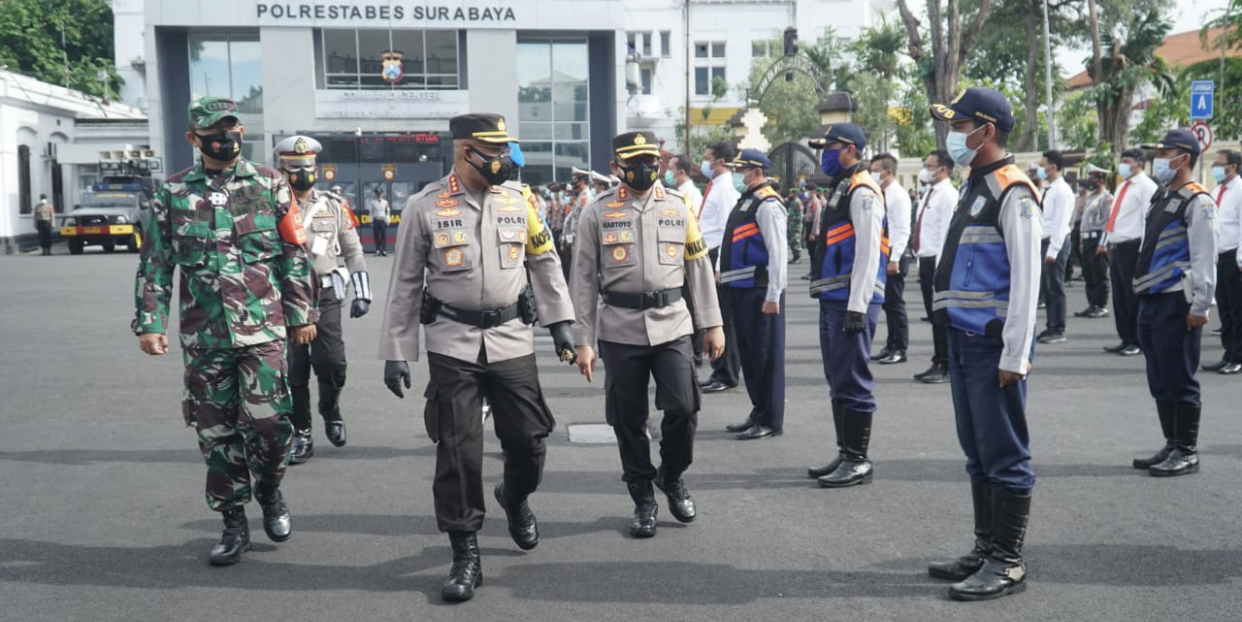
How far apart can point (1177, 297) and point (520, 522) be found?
4.50 m

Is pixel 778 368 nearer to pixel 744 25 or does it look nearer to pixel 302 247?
pixel 302 247

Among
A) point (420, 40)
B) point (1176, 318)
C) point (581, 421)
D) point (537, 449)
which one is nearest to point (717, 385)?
point (581, 421)

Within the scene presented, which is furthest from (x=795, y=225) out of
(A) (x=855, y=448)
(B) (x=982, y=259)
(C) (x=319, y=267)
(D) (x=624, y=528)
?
(B) (x=982, y=259)

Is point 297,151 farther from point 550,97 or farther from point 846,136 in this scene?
point 550,97

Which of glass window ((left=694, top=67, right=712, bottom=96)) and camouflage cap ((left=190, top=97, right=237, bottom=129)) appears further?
glass window ((left=694, top=67, right=712, bottom=96))

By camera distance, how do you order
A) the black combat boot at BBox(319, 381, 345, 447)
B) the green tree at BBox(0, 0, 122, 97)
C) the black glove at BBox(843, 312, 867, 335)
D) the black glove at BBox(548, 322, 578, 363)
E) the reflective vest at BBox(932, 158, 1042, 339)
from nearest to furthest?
1. the reflective vest at BBox(932, 158, 1042, 339)
2. the black glove at BBox(548, 322, 578, 363)
3. the black glove at BBox(843, 312, 867, 335)
4. the black combat boot at BBox(319, 381, 345, 447)
5. the green tree at BBox(0, 0, 122, 97)

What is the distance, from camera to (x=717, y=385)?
1074 cm

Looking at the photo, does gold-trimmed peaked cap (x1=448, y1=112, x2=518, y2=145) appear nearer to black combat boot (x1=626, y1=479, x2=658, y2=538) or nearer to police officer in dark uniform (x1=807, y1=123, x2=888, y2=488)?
black combat boot (x1=626, y1=479, x2=658, y2=538)

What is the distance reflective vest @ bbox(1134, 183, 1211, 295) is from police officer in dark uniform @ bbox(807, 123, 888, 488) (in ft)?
5.67

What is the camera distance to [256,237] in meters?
5.69

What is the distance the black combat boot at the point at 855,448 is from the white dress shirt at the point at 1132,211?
6.33 meters

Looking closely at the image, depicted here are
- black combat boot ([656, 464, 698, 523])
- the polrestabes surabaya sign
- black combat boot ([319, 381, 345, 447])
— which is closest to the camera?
black combat boot ([656, 464, 698, 523])

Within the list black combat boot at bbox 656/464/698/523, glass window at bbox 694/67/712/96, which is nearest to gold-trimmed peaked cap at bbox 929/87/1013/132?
black combat boot at bbox 656/464/698/523

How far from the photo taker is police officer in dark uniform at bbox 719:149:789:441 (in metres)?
8.33
